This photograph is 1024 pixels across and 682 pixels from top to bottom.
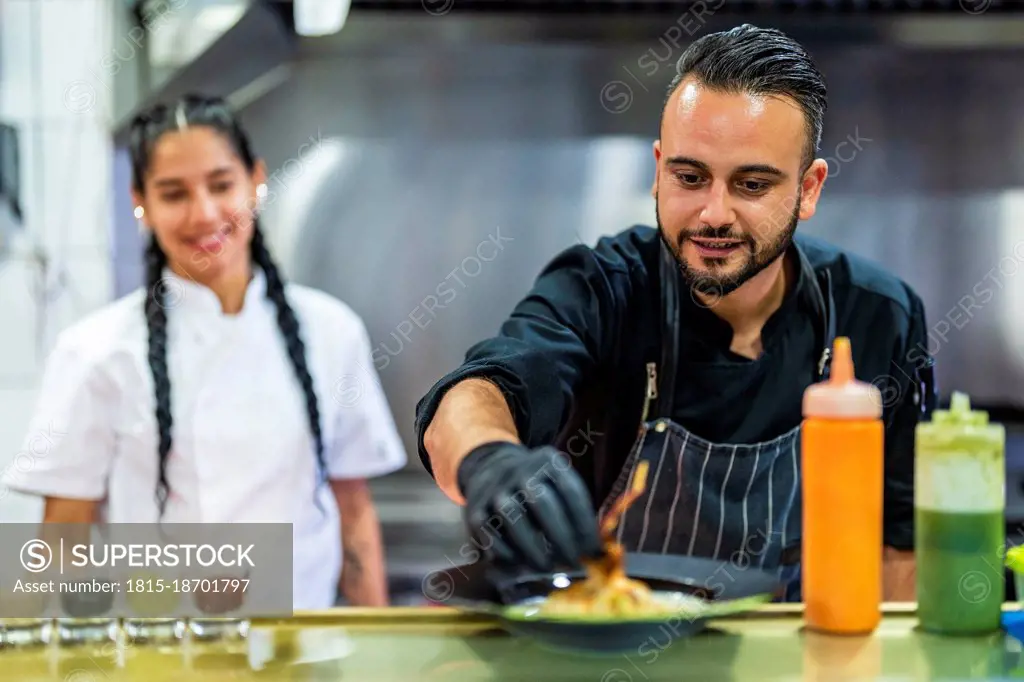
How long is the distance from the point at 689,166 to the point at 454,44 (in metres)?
→ 1.48

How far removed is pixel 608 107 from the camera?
106 inches

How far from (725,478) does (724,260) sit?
0.34 m

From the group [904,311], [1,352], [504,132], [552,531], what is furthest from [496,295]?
[552,531]

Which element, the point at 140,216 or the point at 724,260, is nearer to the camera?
the point at 724,260

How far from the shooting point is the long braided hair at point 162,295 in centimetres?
198

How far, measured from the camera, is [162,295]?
2092 mm

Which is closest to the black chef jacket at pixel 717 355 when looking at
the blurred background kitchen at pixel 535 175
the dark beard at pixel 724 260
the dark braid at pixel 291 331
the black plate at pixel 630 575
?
the dark beard at pixel 724 260

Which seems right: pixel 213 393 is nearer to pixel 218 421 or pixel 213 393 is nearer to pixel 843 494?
pixel 218 421

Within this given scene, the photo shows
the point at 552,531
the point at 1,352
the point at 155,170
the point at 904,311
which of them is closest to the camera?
the point at 552,531

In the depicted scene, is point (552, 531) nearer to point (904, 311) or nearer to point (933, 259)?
point (904, 311)

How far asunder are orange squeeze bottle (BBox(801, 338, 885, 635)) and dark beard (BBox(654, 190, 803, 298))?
1.02ft

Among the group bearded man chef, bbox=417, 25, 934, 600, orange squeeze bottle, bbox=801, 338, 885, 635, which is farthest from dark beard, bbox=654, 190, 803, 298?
orange squeeze bottle, bbox=801, 338, 885, 635

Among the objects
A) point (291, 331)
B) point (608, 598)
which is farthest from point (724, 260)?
point (291, 331)

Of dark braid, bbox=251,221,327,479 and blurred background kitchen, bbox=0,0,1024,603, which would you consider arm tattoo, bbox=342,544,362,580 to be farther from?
blurred background kitchen, bbox=0,0,1024,603
